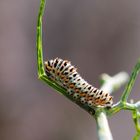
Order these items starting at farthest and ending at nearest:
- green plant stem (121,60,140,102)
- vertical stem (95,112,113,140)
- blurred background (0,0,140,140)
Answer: blurred background (0,0,140,140) < green plant stem (121,60,140,102) < vertical stem (95,112,113,140)

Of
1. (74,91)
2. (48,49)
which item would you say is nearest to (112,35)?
(48,49)

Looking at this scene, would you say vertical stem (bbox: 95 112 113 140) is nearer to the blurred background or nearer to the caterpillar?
the caterpillar

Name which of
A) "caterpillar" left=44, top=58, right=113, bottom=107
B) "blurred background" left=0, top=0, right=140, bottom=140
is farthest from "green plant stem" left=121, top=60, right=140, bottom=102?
"blurred background" left=0, top=0, right=140, bottom=140

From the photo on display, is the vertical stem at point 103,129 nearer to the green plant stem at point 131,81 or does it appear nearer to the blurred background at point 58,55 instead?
the green plant stem at point 131,81

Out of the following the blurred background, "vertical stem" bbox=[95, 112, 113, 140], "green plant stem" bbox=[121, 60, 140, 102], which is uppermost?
the blurred background

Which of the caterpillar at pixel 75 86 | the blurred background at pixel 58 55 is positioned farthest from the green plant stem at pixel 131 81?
the blurred background at pixel 58 55

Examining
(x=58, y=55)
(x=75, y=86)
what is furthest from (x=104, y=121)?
(x=58, y=55)

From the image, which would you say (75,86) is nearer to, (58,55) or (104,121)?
(104,121)
